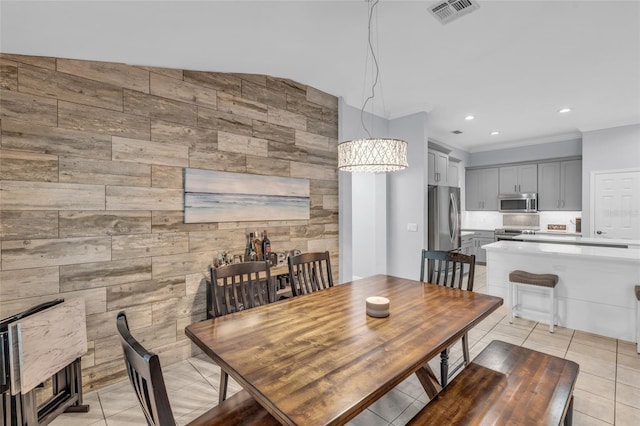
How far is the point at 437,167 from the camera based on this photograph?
5.18 meters

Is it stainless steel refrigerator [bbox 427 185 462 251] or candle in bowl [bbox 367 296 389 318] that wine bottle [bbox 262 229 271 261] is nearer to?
candle in bowl [bbox 367 296 389 318]

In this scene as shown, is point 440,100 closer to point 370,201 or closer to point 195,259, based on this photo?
point 370,201

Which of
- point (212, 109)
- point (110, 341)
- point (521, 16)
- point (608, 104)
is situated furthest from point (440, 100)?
point (110, 341)

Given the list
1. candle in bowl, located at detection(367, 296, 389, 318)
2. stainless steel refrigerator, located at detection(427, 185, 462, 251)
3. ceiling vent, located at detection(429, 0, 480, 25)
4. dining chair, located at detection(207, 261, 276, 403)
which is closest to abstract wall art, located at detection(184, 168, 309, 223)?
dining chair, located at detection(207, 261, 276, 403)

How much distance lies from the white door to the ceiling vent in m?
4.91

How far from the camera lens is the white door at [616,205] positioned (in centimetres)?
489

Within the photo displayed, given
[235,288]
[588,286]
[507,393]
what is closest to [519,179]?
[588,286]

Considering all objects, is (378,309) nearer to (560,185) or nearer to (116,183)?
(116,183)

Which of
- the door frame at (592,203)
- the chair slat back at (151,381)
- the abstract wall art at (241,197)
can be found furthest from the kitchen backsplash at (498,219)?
the chair slat back at (151,381)

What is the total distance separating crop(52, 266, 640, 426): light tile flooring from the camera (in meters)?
1.97

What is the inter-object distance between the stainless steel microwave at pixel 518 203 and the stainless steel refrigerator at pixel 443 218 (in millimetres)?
1864

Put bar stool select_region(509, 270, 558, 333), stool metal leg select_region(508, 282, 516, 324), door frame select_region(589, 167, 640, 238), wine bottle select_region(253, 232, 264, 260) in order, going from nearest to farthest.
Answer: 1. wine bottle select_region(253, 232, 264, 260)
2. bar stool select_region(509, 270, 558, 333)
3. stool metal leg select_region(508, 282, 516, 324)
4. door frame select_region(589, 167, 640, 238)

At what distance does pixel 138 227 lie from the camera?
2.48 metres

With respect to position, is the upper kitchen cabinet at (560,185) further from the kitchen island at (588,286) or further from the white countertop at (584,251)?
the kitchen island at (588,286)
